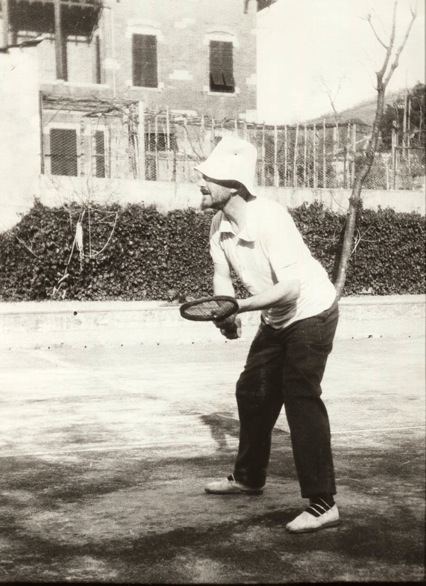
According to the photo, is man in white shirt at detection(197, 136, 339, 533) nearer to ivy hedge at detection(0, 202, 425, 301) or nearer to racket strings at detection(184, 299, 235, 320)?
racket strings at detection(184, 299, 235, 320)

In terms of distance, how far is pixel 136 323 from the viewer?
10242 mm

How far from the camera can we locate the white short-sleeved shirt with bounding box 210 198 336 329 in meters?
3.34

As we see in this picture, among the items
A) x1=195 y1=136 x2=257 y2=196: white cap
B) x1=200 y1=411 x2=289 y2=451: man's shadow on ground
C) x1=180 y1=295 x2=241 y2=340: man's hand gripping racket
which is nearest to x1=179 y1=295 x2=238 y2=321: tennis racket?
x1=180 y1=295 x2=241 y2=340: man's hand gripping racket

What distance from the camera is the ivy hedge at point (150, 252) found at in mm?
9508

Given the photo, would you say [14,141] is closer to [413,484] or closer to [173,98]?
[413,484]

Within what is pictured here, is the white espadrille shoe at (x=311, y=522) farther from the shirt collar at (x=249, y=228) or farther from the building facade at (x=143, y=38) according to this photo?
the building facade at (x=143, y=38)

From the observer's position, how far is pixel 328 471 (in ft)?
11.6

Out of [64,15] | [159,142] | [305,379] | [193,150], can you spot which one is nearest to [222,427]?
[305,379]

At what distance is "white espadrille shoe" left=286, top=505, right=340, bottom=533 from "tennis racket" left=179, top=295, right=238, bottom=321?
0.90 meters

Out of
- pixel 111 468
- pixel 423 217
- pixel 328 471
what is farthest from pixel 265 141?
pixel 328 471

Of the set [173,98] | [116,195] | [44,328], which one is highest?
[173,98]

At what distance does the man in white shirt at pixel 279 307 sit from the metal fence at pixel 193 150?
5.63m

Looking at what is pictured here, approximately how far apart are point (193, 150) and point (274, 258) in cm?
782

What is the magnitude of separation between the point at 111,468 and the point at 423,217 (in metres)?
9.66
